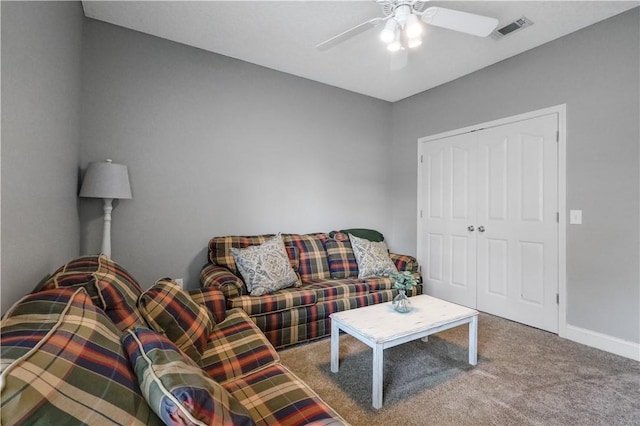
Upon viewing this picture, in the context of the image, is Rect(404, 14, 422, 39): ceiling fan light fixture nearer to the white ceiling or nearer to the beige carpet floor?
the white ceiling

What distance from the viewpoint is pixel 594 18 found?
244cm

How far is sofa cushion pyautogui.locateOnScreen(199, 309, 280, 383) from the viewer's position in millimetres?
1355

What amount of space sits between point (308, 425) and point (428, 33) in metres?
2.95

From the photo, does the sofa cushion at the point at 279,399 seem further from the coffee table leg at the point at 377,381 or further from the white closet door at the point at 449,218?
the white closet door at the point at 449,218

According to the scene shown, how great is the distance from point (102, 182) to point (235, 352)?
1704 mm

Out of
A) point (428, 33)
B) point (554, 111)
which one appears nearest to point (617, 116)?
point (554, 111)

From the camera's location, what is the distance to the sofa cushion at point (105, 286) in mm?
1211

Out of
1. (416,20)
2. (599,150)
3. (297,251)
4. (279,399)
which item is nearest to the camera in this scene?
(279,399)

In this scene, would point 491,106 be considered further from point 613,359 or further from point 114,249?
point 114,249

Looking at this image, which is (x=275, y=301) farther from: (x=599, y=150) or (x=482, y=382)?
(x=599, y=150)

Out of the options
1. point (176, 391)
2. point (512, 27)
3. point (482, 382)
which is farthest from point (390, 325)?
point (512, 27)

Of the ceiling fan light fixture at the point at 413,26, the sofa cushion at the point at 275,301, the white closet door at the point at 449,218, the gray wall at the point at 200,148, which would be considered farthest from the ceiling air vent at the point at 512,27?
the sofa cushion at the point at 275,301

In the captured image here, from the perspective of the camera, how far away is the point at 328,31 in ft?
8.41

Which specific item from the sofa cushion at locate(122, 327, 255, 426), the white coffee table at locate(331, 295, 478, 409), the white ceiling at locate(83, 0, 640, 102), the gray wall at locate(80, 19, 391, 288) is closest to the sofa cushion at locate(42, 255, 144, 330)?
the sofa cushion at locate(122, 327, 255, 426)
